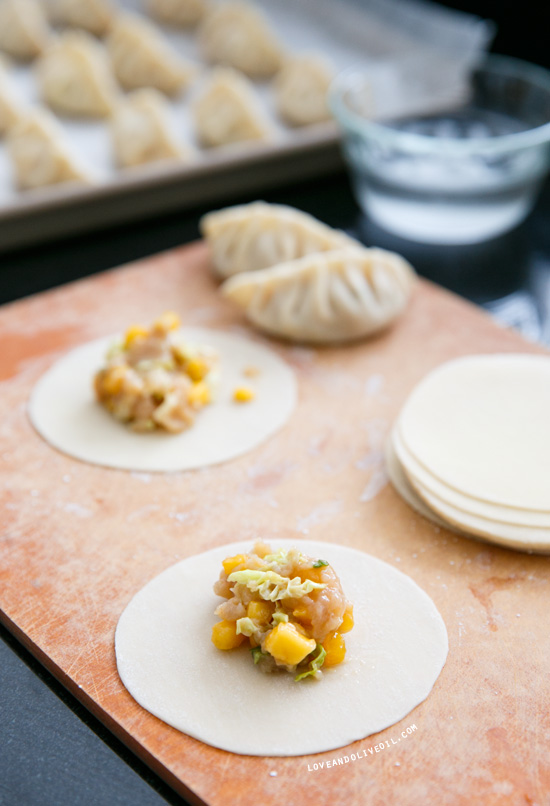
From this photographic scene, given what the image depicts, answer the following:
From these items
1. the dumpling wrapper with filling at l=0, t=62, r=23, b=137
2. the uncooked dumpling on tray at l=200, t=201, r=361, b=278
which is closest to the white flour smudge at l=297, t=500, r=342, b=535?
the uncooked dumpling on tray at l=200, t=201, r=361, b=278

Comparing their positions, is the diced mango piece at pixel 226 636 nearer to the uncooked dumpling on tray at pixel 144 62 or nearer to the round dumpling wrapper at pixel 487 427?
the round dumpling wrapper at pixel 487 427

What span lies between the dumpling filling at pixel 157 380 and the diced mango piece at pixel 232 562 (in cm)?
60

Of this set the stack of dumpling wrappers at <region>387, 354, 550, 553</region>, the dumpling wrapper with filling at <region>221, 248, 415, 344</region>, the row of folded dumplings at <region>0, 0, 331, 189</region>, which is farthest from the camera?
the row of folded dumplings at <region>0, 0, 331, 189</region>

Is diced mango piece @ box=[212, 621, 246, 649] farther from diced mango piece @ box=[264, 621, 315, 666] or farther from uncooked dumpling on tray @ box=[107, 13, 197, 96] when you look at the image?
uncooked dumpling on tray @ box=[107, 13, 197, 96]

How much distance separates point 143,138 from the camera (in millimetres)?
3242

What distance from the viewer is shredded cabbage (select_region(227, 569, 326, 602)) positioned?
1538 millimetres

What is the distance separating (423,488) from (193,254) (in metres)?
1.36

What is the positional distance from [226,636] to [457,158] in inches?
71.9

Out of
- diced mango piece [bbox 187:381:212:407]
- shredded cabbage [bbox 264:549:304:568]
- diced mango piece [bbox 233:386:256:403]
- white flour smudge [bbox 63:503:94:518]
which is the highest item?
shredded cabbage [bbox 264:549:304:568]

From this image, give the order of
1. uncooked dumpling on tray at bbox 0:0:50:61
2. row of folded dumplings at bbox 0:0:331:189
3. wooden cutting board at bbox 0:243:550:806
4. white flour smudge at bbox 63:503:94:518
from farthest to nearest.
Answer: uncooked dumpling on tray at bbox 0:0:50:61 < row of folded dumplings at bbox 0:0:331:189 < white flour smudge at bbox 63:503:94:518 < wooden cutting board at bbox 0:243:550:806

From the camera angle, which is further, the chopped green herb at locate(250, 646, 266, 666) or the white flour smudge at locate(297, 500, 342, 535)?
the white flour smudge at locate(297, 500, 342, 535)

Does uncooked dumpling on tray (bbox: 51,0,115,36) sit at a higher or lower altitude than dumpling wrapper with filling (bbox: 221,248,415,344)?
higher

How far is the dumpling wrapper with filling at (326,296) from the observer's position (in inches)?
97.5

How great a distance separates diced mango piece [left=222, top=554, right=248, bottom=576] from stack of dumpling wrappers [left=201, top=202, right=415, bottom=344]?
3.27ft
